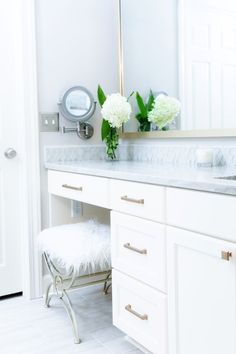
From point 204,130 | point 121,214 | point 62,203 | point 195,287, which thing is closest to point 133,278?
point 121,214

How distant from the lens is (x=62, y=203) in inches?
101

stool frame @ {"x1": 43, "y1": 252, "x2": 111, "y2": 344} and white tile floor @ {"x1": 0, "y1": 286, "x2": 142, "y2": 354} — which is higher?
stool frame @ {"x1": 43, "y1": 252, "x2": 111, "y2": 344}

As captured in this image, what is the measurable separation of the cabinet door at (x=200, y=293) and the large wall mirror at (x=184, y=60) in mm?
703

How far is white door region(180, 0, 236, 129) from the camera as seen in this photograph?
189cm

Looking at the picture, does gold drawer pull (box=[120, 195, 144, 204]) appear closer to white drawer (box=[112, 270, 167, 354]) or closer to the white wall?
white drawer (box=[112, 270, 167, 354])

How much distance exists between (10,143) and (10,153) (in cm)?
6

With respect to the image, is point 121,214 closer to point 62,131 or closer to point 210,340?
point 210,340

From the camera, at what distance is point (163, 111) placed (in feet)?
7.46

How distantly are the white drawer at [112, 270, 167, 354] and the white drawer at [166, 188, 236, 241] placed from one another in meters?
0.33

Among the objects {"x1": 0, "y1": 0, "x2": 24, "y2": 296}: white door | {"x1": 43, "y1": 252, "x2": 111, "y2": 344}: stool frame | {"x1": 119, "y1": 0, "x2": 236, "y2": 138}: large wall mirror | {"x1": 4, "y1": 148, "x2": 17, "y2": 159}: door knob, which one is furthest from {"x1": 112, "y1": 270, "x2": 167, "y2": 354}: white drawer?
{"x1": 4, "y1": 148, "x2": 17, "y2": 159}: door knob

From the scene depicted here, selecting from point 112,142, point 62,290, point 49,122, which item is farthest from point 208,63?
point 62,290

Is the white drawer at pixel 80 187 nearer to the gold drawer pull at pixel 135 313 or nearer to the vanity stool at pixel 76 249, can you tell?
the vanity stool at pixel 76 249

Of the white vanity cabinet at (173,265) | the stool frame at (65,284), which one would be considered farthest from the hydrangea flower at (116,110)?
the stool frame at (65,284)

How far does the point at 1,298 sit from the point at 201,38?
1851mm
